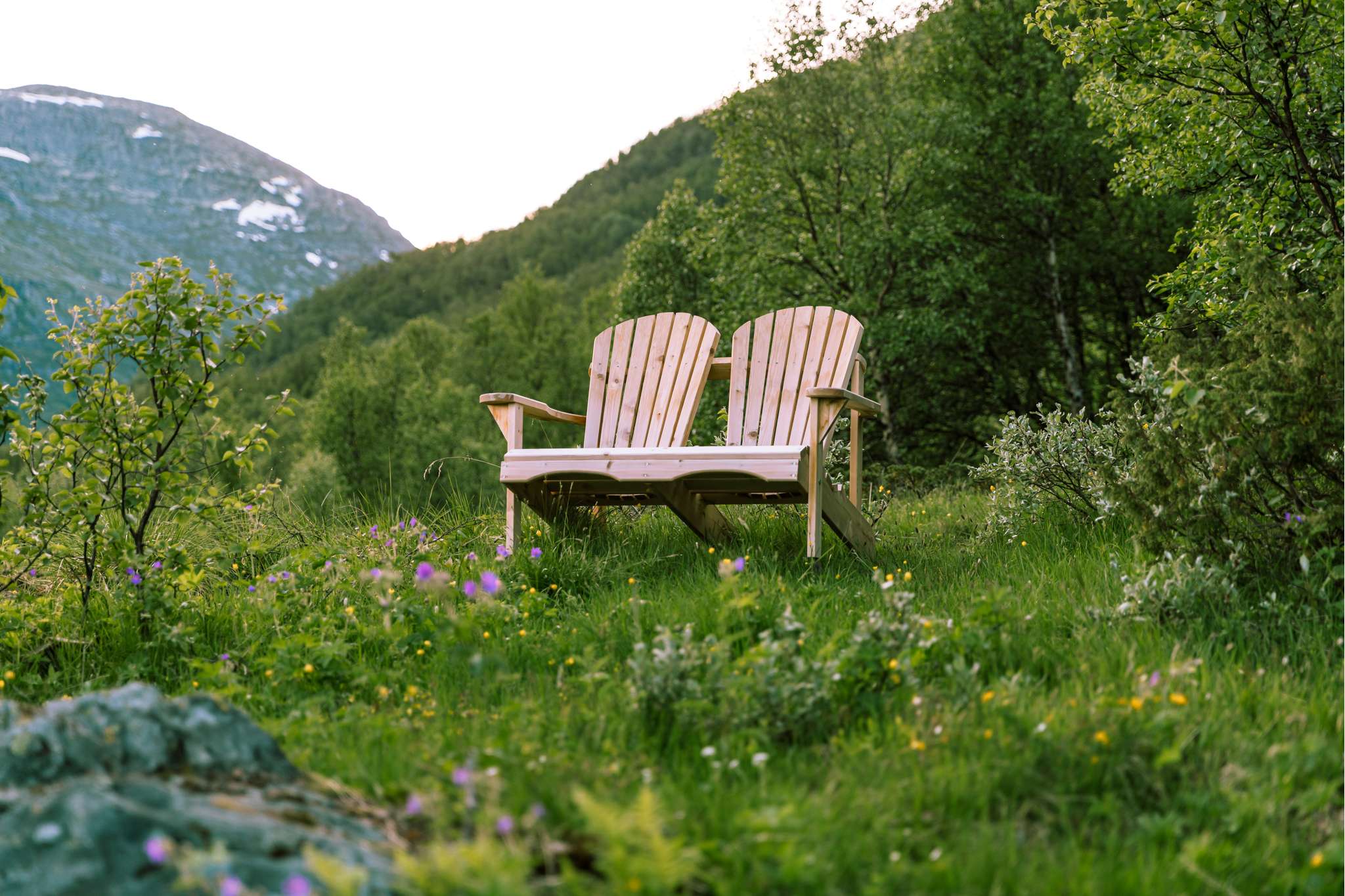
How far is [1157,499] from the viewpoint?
3.02m

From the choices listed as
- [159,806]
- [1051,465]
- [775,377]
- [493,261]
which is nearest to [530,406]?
[775,377]

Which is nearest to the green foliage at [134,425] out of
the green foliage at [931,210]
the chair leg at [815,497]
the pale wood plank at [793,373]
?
the chair leg at [815,497]

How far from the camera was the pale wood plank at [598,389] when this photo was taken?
4.61 m

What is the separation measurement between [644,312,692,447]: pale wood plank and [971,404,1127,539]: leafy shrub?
1.52 metres

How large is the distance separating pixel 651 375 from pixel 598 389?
0.28 m

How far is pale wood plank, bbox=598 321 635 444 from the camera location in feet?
15.1

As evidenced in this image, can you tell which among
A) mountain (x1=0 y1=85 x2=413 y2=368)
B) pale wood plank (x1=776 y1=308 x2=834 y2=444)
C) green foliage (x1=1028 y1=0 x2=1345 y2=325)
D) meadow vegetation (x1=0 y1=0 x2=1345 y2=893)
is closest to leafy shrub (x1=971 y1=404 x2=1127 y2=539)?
meadow vegetation (x1=0 y1=0 x2=1345 y2=893)

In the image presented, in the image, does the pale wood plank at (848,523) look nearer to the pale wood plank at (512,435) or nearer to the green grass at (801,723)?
the green grass at (801,723)

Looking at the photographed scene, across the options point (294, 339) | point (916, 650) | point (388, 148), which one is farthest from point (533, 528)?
point (294, 339)

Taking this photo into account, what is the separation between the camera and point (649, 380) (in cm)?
461

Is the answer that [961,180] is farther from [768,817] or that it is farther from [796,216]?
[768,817]

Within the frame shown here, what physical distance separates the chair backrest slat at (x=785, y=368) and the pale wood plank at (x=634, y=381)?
0.44 meters

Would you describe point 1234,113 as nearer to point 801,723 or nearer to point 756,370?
point 756,370

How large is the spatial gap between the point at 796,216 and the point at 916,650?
1094cm
